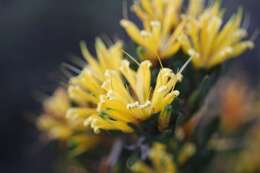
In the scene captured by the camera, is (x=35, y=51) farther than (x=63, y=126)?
Yes

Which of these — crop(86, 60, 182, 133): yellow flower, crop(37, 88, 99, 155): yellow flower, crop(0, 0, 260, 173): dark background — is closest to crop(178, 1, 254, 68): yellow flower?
crop(86, 60, 182, 133): yellow flower

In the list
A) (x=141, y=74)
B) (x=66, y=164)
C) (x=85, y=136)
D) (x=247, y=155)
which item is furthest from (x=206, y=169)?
(x=66, y=164)

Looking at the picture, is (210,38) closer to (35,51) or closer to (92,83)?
(92,83)

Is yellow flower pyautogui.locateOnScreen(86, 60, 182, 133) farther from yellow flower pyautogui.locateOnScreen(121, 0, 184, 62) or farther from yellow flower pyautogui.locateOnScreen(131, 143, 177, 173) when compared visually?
yellow flower pyautogui.locateOnScreen(131, 143, 177, 173)

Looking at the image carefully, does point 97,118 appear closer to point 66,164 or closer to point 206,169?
point 206,169

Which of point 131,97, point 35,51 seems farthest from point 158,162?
point 35,51
